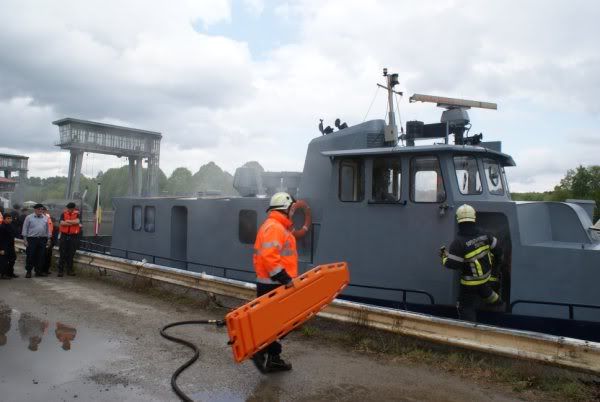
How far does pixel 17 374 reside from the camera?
4.53 m

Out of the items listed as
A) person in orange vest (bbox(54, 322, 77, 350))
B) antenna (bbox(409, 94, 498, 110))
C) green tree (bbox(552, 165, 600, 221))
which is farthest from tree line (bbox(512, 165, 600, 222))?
person in orange vest (bbox(54, 322, 77, 350))

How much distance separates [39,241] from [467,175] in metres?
9.09

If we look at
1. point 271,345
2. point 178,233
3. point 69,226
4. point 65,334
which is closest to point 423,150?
point 271,345

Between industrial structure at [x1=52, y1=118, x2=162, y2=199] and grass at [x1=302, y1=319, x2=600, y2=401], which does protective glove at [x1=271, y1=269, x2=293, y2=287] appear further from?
industrial structure at [x1=52, y1=118, x2=162, y2=199]

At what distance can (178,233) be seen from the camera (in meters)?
10.3

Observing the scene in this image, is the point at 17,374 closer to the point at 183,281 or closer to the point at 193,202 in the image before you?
the point at 183,281

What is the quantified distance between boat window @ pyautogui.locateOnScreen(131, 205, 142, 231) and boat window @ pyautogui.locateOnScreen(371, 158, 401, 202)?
6572 millimetres

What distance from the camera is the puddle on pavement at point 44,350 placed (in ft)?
14.7

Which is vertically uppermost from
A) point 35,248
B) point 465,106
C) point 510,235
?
point 465,106

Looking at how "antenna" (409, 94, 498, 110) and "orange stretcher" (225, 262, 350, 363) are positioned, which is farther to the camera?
"antenna" (409, 94, 498, 110)

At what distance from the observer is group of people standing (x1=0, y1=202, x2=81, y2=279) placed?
1020cm

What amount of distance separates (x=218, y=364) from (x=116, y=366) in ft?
3.40

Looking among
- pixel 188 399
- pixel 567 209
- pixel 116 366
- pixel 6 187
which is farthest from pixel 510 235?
pixel 6 187

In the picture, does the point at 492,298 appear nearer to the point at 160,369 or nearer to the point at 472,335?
the point at 472,335
